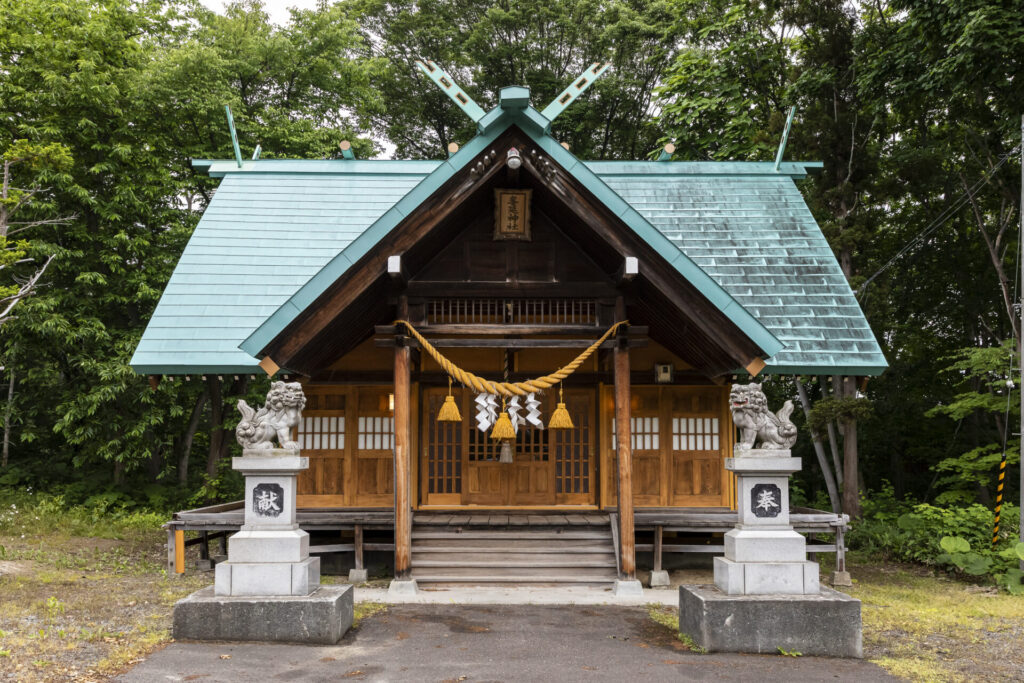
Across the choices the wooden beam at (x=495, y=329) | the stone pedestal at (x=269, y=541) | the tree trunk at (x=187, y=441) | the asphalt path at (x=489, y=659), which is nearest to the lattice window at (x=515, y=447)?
the wooden beam at (x=495, y=329)

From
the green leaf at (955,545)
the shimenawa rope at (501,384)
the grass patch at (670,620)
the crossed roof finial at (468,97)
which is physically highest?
the crossed roof finial at (468,97)

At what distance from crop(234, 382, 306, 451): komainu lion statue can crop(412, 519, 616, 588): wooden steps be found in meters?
3.07

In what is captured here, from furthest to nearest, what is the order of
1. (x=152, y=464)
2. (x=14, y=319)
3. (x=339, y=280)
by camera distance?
(x=152, y=464) → (x=14, y=319) → (x=339, y=280)

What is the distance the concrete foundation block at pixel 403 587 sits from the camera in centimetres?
859

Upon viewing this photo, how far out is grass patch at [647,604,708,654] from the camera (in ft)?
21.8

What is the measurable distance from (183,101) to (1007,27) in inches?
640

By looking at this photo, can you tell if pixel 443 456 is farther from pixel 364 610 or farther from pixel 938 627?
pixel 938 627

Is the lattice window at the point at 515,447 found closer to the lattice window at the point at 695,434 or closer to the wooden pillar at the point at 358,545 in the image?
the lattice window at the point at 695,434

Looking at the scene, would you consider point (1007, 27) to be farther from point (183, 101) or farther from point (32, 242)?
point (32, 242)

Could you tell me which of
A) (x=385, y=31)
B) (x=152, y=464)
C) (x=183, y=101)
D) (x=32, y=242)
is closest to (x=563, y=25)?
(x=385, y=31)

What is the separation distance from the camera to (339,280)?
7957 millimetres

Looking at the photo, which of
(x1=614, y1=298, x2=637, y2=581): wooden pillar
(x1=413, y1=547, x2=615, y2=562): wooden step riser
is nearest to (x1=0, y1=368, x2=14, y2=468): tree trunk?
(x1=413, y1=547, x2=615, y2=562): wooden step riser

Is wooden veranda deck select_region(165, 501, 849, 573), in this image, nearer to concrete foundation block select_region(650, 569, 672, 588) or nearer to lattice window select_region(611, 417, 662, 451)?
concrete foundation block select_region(650, 569, 672, 588)

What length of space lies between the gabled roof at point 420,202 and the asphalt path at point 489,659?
3087 mm
